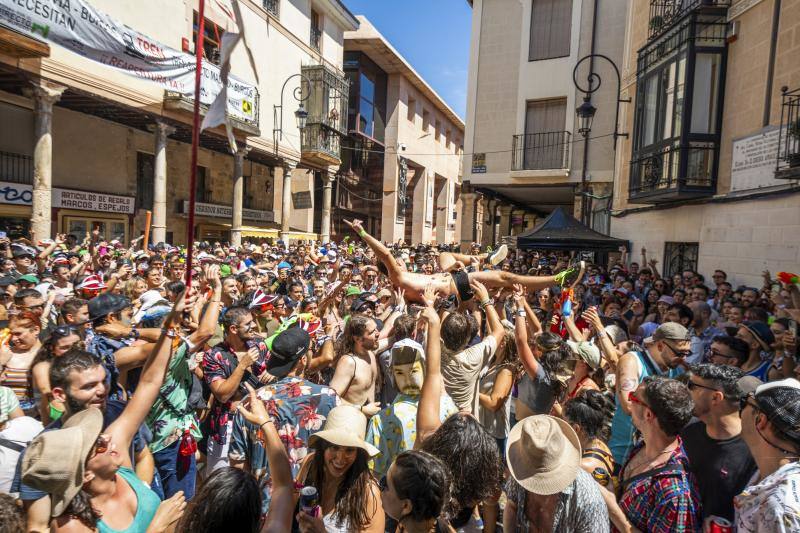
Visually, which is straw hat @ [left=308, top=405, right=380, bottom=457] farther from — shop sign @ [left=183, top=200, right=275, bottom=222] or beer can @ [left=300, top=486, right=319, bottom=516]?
shop sign @ [left=183, top=200, right=275, bottom=222]

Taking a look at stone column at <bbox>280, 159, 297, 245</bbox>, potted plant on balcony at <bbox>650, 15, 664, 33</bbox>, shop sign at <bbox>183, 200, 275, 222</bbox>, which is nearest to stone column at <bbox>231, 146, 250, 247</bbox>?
shop sign at <bbox>183, 200, 275, 222</bbox>

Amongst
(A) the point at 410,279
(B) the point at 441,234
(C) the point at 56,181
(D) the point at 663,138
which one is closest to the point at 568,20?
(D) the point at 663,138

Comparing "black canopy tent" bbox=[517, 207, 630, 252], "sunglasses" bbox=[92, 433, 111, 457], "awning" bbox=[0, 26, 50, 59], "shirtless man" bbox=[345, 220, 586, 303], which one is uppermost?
"awning" bbox=[0, 26, 50, 59]

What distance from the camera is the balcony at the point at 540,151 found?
17203mm

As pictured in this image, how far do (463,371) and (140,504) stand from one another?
2.08 m

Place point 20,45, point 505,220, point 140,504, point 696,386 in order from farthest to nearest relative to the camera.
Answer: point 505,220 < point 20,45 < point 696,386 < point 140,504

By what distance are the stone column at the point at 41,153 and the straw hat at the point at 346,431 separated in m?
12.8

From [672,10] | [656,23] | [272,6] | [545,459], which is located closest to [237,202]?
[272,6]

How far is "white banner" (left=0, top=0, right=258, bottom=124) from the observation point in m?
10.2

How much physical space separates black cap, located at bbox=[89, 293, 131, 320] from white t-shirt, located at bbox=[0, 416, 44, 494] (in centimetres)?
131

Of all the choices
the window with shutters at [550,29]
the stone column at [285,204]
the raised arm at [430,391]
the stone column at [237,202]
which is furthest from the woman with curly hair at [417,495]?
the stone column at [285,204]

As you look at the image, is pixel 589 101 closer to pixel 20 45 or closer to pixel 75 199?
pixel 20 45

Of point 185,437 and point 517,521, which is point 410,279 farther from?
point 517,521

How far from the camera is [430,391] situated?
2.60 metres
